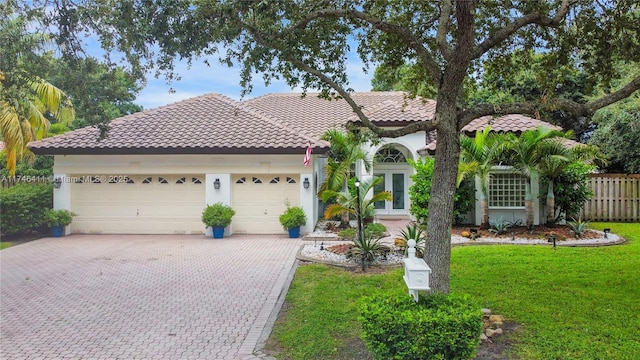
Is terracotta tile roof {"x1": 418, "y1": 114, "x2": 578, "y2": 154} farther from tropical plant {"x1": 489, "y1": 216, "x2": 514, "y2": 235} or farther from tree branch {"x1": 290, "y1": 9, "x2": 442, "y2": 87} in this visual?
tree branch {"x1": 290, "y1": 9, "x2": 442, "y2": 87}

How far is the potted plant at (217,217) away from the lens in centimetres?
1475

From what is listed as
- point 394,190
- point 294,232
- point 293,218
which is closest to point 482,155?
point 394,190

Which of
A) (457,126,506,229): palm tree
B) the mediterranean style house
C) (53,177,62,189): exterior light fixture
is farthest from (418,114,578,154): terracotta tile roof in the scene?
(53,177,62,189): exterior light fixture

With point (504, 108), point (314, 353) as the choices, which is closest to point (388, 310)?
point (314, 353)

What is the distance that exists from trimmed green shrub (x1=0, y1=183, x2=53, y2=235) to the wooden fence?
67.9 ft

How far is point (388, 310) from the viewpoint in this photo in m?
4.60

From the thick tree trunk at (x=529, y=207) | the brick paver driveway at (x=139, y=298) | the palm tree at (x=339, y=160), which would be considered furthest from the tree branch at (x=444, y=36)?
the thick tree trunk at (x=529, y=207)

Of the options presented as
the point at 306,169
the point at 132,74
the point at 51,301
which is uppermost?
the point at 132,74

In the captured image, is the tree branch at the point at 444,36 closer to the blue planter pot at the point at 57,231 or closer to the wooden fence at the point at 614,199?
the blue planter pot at the point at 57,231

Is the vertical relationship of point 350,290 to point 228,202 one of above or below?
below

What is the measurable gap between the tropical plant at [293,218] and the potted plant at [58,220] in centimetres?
764

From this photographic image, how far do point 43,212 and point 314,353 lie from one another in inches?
544

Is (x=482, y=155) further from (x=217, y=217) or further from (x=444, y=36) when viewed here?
(x=217, y=217)

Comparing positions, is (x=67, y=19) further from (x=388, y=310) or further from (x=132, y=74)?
(x=388, y=310)
